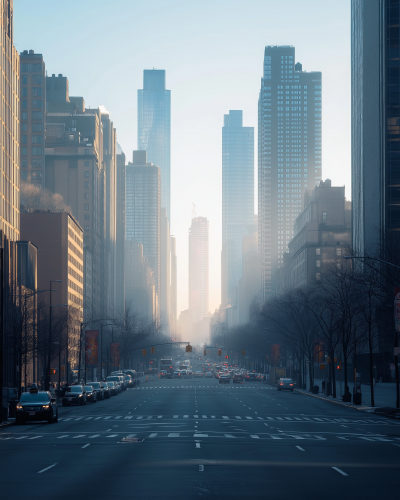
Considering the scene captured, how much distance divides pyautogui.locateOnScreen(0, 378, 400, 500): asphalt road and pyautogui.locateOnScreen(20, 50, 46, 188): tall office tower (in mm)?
145347

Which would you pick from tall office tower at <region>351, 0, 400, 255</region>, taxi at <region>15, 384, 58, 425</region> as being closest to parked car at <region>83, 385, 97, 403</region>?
taxi at <region>15, 384, 58, 425</region>

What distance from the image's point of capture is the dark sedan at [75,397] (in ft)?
204

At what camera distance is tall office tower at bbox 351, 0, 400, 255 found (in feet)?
365

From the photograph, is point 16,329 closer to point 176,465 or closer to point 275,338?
point 176,465

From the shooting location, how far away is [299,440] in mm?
29172

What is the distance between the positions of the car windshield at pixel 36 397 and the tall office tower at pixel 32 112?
143366 millimetres

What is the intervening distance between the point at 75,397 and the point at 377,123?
7272 cm

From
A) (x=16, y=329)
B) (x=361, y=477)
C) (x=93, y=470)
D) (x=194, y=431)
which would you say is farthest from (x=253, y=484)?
(x=16, y=329)

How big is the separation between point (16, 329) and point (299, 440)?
45.7 metres

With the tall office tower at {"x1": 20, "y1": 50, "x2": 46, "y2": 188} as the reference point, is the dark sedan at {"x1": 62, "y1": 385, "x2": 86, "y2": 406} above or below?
below

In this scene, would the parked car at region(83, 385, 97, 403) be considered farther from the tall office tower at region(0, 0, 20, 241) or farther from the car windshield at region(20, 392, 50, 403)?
the tall office tower at region(0, 0, 20, 241)

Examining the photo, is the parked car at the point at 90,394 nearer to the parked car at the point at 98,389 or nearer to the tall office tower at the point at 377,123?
the parked car at the point at 98,389

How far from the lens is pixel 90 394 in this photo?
6581 cm

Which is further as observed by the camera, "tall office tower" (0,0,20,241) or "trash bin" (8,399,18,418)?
"tall office tower" (0,0,20,241)
